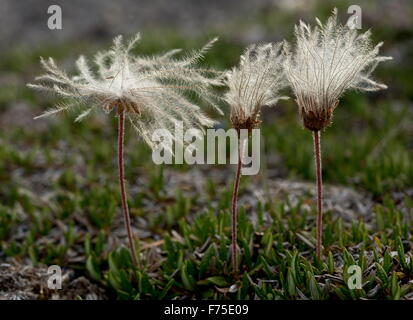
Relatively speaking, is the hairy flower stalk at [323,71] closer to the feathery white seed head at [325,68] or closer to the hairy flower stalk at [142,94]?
the feathery white seed head at [325,68]

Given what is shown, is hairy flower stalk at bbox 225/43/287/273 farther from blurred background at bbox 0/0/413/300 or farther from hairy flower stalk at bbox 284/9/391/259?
blurred background at bbox 0/0/413/300

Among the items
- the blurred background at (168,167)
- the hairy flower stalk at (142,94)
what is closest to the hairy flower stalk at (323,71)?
the hairy flower stalk at (142,94)

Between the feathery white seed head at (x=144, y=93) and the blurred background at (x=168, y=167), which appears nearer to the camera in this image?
the feathery white seed head at (x=144, y=93)

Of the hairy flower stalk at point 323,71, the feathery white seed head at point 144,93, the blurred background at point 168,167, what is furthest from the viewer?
the blurred background at point 168,167

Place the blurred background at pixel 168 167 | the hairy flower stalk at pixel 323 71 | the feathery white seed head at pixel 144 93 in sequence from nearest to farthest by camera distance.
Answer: the hairy flower stalk at pixel 323 71 < the feathery white seed head at pixel 144 93 < the blurred background at pixel 168 167

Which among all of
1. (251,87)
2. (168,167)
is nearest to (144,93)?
(251,87)

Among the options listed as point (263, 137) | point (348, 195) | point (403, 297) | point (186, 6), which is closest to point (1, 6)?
point (186, 6)

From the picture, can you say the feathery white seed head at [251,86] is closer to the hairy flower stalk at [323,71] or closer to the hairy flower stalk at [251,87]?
the hairy flower stalk at [251,87]
